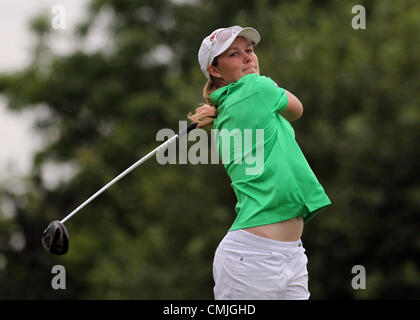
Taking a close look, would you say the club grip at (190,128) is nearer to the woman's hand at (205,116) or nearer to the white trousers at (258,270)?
the woman's hand at (205,116)

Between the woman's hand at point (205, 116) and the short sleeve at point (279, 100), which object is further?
the woman's hand at point (205, 116)

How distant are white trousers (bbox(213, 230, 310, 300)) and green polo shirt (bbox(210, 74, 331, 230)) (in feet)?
0.43

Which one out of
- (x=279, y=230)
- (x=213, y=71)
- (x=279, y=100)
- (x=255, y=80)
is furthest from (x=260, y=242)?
(x=213, y=71)

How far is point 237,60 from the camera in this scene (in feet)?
16.6

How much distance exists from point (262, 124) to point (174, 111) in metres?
13.6

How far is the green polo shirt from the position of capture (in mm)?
4789

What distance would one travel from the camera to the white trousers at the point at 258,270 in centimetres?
472

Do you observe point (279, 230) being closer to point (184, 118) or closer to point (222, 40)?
point (222, 40)

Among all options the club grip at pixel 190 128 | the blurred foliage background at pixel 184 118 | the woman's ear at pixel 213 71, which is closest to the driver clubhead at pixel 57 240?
the club grip at pixel 190 128

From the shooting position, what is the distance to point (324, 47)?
679 inches

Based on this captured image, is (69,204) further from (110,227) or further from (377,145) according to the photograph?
(377,145)

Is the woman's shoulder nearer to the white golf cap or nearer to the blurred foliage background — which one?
→ the white golf cap

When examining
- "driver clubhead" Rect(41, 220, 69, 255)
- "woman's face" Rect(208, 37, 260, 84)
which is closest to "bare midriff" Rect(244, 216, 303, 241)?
"woman's face" Rect(208, 37, 260, 84)
